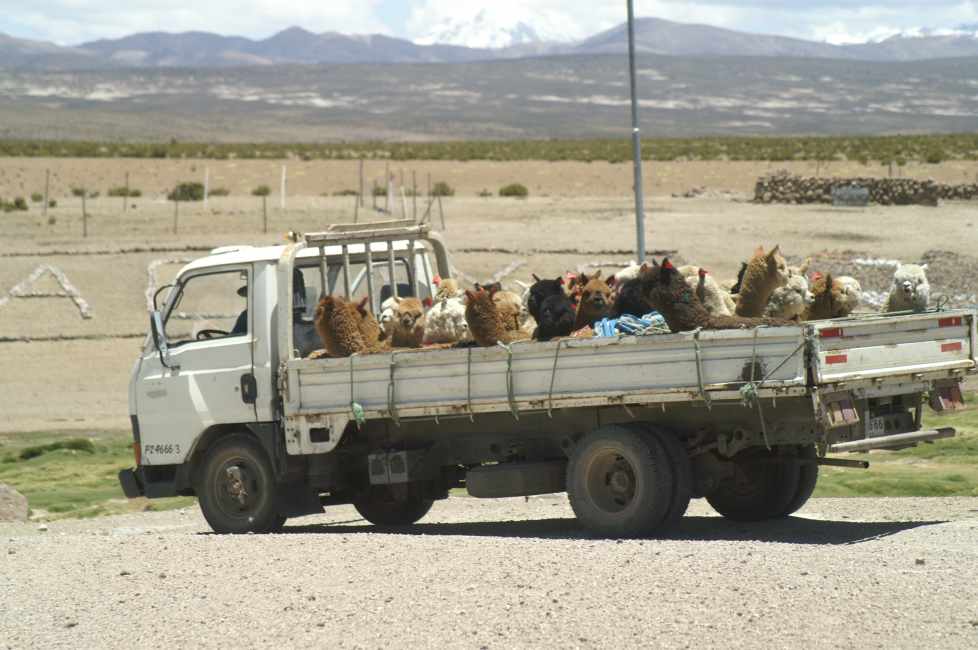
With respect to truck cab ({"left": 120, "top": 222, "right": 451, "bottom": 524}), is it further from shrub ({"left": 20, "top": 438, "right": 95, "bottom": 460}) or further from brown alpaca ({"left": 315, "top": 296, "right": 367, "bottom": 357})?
shrub ({"left": 20, "top": 438, "right": 95, "bottom": 460})

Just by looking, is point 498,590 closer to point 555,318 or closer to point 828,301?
point 555,318

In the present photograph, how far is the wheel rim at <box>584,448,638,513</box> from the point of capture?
1140cm

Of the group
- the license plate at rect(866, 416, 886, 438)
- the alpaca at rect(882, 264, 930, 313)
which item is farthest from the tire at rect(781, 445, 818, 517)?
the license plate at rect(866, 416, 886, 438)

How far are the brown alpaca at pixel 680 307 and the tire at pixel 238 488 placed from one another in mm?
3978

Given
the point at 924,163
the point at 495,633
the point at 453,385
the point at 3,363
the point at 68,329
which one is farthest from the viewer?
the point at 924,163

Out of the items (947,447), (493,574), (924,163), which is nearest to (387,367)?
(493,574)

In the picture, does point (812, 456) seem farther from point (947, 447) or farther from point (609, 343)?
point (947, 447)

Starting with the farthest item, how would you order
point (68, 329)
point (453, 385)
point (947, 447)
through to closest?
point (68, 329) < point (947, 447) < point (453, 385)

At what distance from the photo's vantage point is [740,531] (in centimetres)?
1227

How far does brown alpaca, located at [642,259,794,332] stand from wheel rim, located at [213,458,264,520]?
4115 mm

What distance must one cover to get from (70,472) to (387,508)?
6.98 meters

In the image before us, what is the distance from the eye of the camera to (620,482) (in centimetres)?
1146

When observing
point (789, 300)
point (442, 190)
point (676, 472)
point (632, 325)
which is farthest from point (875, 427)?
point (442, 190)

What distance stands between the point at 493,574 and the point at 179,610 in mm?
1890
